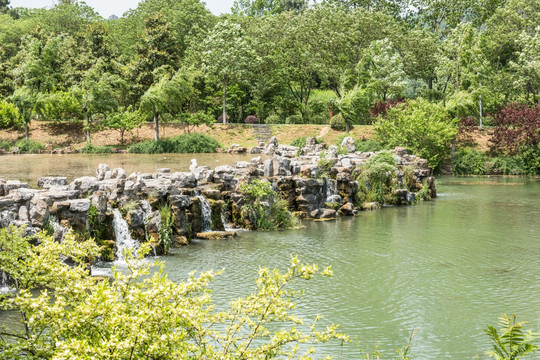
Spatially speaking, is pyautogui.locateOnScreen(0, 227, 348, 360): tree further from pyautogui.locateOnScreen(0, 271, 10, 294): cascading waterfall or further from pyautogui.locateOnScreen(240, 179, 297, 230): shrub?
pyautogui.locateOnScreen(240, 179, 297, 230): shrub

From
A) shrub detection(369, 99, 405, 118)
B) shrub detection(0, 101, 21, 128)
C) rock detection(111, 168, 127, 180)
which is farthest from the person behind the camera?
shrub detection(369, 99, 405, 118)

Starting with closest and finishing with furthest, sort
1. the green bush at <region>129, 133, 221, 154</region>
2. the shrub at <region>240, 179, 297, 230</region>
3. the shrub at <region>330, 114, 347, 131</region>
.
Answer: the shrub at <region>240, 179, 297, 230</region> < the green bush at <region>129, 133, 221, 154</region> < the shrub at <region>330, 114, 347, 131</region>

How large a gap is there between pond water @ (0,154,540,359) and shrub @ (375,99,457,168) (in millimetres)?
14207

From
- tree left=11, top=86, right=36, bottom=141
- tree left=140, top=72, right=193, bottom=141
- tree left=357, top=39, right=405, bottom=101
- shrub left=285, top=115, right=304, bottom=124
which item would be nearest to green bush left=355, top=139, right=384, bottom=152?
tree left=357, top=39, right=405, bottom=101

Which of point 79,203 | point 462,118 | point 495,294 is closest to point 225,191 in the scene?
point 79,203

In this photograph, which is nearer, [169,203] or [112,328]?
[112,328]

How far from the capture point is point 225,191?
20281 millimetres

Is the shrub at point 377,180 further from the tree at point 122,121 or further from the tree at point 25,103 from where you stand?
the tree at point 25,103

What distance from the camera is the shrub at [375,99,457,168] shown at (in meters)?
38.6

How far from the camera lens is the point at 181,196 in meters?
17.7

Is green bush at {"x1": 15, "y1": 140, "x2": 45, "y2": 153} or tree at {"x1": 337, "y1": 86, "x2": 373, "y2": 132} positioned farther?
tree at {"x1": 337, "y1": 86, "x2": 373, "y2": 132}

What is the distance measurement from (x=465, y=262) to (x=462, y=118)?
3201 centimetres

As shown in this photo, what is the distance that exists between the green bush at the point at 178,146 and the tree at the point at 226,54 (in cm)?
703

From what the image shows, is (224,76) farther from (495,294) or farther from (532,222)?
(495,294)
